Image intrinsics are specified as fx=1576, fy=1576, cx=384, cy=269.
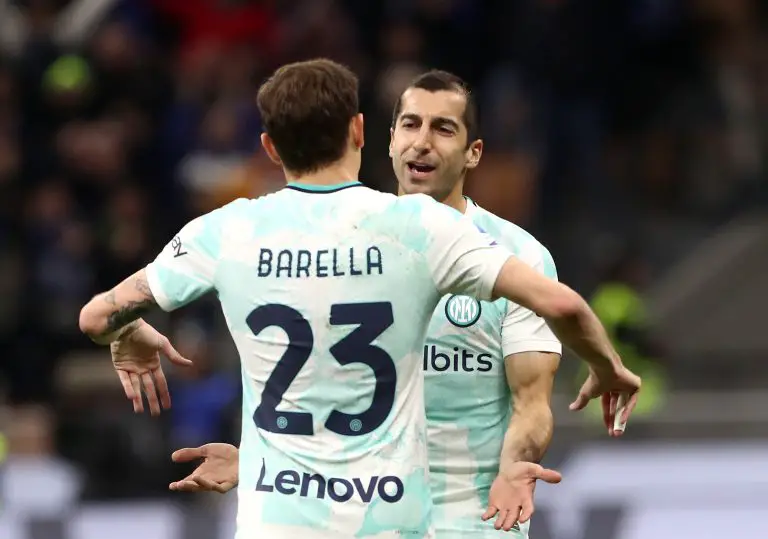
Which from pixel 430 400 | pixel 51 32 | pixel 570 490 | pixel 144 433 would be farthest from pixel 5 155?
pixel 430 400

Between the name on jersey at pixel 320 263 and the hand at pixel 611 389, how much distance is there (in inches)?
26.5

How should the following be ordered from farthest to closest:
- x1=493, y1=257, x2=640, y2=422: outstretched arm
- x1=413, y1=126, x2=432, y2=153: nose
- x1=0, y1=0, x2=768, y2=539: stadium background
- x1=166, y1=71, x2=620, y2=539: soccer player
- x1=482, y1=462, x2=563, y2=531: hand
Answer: x1=0, y1=0, x2=768, y2=539: stadium background < x1=413, y1=126, x2=432, y2=153: nose < x1=166, y1=71, x2=620, y2=539: soccer player < x1=482, y1=462, x2=563, y2=531: hand < x1=493, y1=257, x2=640, y2=422: outstretched arm

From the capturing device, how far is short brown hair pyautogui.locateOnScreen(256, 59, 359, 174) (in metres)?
4.20

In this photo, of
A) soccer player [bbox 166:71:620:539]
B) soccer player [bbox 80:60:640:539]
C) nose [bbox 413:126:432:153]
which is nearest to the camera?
soccer player [bbox 80:60:640:539]

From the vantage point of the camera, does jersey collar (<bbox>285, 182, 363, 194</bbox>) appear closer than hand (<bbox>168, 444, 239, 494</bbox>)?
Yes

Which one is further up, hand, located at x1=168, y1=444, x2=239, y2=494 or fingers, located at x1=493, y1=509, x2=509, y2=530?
hand, located at x1=168, y1=444, x2=239, y2=494

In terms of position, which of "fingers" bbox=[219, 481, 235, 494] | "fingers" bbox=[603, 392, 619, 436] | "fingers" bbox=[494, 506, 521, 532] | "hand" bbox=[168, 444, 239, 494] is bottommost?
"fingers" bbox=[494, 506, 521, 532]

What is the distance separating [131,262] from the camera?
10.5 m

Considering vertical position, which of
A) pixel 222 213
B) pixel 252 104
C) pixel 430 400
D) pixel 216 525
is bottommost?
pixel 216 525

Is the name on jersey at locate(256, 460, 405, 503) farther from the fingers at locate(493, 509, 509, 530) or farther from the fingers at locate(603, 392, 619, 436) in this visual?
the fingers at locate(603, 392, 619, 436)

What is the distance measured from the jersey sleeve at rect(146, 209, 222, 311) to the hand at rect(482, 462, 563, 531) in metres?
0.99

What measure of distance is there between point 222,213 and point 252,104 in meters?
7.30

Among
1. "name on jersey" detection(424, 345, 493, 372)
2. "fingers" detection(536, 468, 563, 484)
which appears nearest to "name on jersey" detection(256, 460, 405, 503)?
"fingers" detection(536, 468, 563, 484)

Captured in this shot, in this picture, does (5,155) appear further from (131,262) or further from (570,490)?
(570,490)
